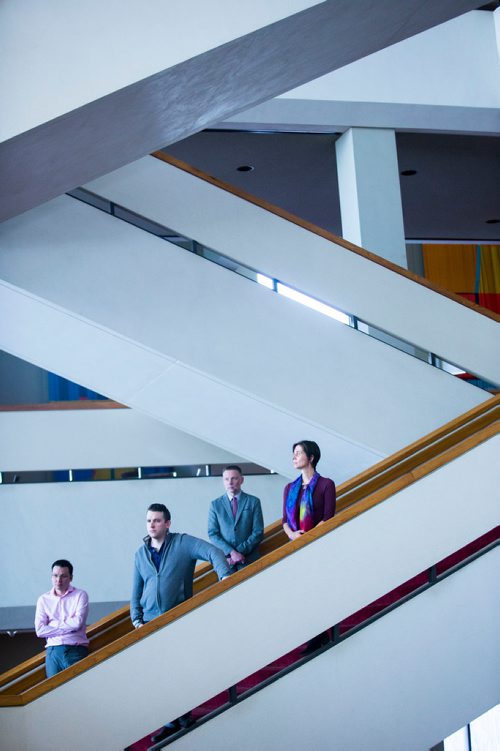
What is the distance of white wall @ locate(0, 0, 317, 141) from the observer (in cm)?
448

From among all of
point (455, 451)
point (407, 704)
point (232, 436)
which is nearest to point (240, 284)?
point (232, 436)

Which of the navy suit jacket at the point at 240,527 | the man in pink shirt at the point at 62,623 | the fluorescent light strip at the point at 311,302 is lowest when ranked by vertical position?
the man in pink shirt at the point at 62,623

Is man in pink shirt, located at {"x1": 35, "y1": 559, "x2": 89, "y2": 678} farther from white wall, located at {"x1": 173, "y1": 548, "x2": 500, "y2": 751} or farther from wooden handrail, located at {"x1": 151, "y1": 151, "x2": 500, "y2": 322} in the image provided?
wooden handrail, located at {"x1": 151, "y1": 151, "x2": 500, "y2": 322}

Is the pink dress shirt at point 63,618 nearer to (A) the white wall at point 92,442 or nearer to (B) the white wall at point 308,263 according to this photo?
(B) the white wall at point 308,263

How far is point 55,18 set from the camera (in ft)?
14.8

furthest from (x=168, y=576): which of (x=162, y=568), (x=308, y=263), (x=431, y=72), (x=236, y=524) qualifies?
(x=431, y=72)

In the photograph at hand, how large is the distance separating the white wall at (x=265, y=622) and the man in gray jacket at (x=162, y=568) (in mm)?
397

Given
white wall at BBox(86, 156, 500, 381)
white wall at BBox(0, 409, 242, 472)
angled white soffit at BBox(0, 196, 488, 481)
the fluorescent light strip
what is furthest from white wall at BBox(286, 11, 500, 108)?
white wall at BBox(0, 409, 242, 472)

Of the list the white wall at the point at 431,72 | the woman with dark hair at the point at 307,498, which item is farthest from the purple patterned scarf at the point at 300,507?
the white wall at the point at 431,72

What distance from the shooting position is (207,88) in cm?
482

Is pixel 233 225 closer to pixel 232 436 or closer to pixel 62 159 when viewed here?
pixel 232 436

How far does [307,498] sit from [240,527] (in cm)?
58

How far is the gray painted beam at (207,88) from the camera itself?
4484 mm

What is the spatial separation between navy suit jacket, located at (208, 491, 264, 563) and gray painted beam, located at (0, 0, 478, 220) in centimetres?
204
